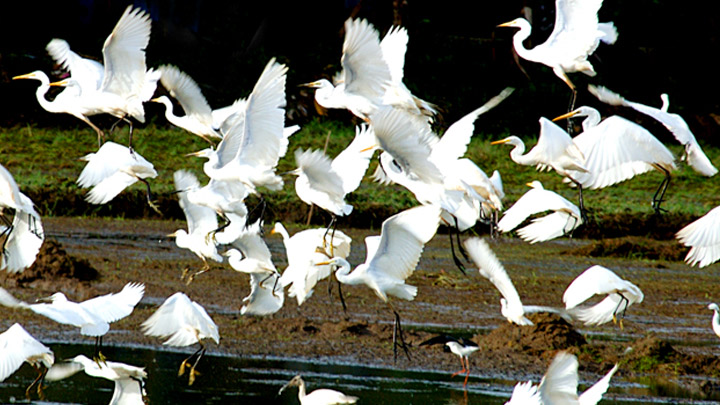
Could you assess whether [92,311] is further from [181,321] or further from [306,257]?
[306,257]

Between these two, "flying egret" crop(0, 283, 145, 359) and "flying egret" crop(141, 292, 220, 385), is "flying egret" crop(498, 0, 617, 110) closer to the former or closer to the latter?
"flying egret" crop(141, 292, 220, 385)

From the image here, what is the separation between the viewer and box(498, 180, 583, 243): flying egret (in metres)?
8.70

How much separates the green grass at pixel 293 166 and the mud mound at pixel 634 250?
5.13ft

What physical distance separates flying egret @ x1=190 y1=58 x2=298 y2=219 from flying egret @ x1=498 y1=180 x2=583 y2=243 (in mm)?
1851

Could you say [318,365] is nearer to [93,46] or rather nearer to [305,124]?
[305,124]

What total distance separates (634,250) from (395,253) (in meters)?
7.68

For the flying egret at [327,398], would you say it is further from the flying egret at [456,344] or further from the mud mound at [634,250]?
the mud mound at [634,250]

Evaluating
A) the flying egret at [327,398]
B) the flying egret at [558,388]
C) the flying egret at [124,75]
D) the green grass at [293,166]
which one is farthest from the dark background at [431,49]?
the flying egret at [558,388]

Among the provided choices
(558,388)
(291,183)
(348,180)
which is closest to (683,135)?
(348,180)

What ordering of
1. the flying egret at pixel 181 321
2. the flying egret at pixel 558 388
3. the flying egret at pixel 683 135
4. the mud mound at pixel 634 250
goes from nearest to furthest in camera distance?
the flying egret at pixel 558 388, the flying egret at pixel 181 321, the flying egret at pixel 683 135, the mud mound at pixel 634 250

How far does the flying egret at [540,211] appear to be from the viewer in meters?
8.70

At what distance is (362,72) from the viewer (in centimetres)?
802

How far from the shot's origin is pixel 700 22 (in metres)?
23.5

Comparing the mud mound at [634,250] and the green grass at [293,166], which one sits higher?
the mud mound at [634,250]
